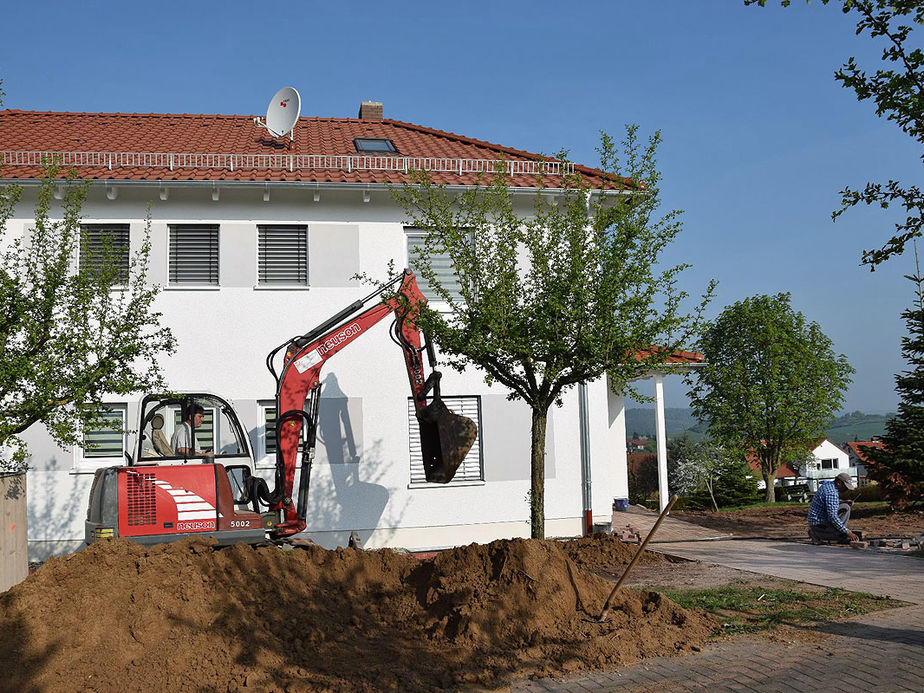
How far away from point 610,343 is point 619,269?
1.02m

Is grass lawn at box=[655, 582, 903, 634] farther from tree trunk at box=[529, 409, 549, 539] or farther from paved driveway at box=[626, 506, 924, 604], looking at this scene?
tree trunk at box=[529, 409, 549, 539]

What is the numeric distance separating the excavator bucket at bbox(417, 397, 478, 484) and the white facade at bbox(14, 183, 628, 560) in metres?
4.08

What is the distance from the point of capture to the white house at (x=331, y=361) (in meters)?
14.5

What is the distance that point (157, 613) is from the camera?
270 inches

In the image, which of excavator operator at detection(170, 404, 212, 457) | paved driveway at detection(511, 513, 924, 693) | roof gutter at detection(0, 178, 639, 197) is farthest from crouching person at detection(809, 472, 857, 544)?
excavator operator at detection(170, 404, 212, 457)

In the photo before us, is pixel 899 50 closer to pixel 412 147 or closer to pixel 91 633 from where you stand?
pixel 91 633

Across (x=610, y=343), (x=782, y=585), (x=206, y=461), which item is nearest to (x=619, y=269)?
(x=610, y=343)

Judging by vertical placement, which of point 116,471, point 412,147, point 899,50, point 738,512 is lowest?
point 738,512

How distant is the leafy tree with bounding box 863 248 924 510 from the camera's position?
17766 millimetres

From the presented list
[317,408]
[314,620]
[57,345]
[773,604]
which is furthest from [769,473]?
[57,345]

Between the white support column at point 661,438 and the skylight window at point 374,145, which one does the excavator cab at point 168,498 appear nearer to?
the skylight window at point 374,145

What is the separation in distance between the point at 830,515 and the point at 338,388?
899 centimetres

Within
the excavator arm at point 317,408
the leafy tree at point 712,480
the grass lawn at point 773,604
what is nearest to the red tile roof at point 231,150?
Answer: the excavator arm at point 317,408

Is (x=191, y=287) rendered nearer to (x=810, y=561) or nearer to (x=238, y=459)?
(x=238, y=459)
